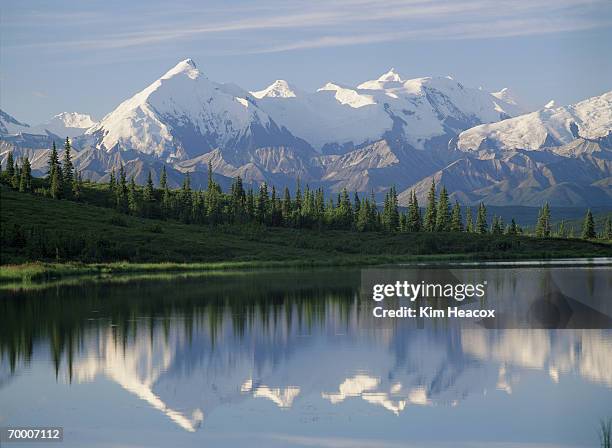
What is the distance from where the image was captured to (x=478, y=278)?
334 feet

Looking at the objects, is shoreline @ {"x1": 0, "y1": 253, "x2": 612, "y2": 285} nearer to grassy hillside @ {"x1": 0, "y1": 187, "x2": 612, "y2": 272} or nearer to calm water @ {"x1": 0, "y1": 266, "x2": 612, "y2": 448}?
grassy hillside @ {"x1": 0, "y1": 187, "x2": 612, "y2": 272}

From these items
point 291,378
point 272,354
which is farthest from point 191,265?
point 291,378

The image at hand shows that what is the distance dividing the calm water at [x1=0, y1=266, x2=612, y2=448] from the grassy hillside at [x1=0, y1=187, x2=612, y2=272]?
5388cm

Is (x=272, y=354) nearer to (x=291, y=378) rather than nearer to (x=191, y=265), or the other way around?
(x=291, y=378)

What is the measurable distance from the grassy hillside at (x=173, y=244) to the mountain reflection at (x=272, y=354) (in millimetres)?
51432

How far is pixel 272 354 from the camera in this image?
48094 millimetres

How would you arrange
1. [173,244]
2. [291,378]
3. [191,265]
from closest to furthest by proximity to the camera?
[291,378]
[191,265]
[173,244]

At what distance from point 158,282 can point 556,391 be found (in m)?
64.8

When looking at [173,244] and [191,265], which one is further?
[173,244]

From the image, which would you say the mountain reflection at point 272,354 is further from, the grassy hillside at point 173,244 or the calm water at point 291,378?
the grassy hillside at point 173,244

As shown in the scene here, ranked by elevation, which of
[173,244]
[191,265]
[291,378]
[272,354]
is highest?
[173,244]

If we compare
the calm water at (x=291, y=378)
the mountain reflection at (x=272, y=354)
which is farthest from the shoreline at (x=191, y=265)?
the calm water at (x=291, y=378)

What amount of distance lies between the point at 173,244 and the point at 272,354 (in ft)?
343

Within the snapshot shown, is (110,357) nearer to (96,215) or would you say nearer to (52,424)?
(52,424)
